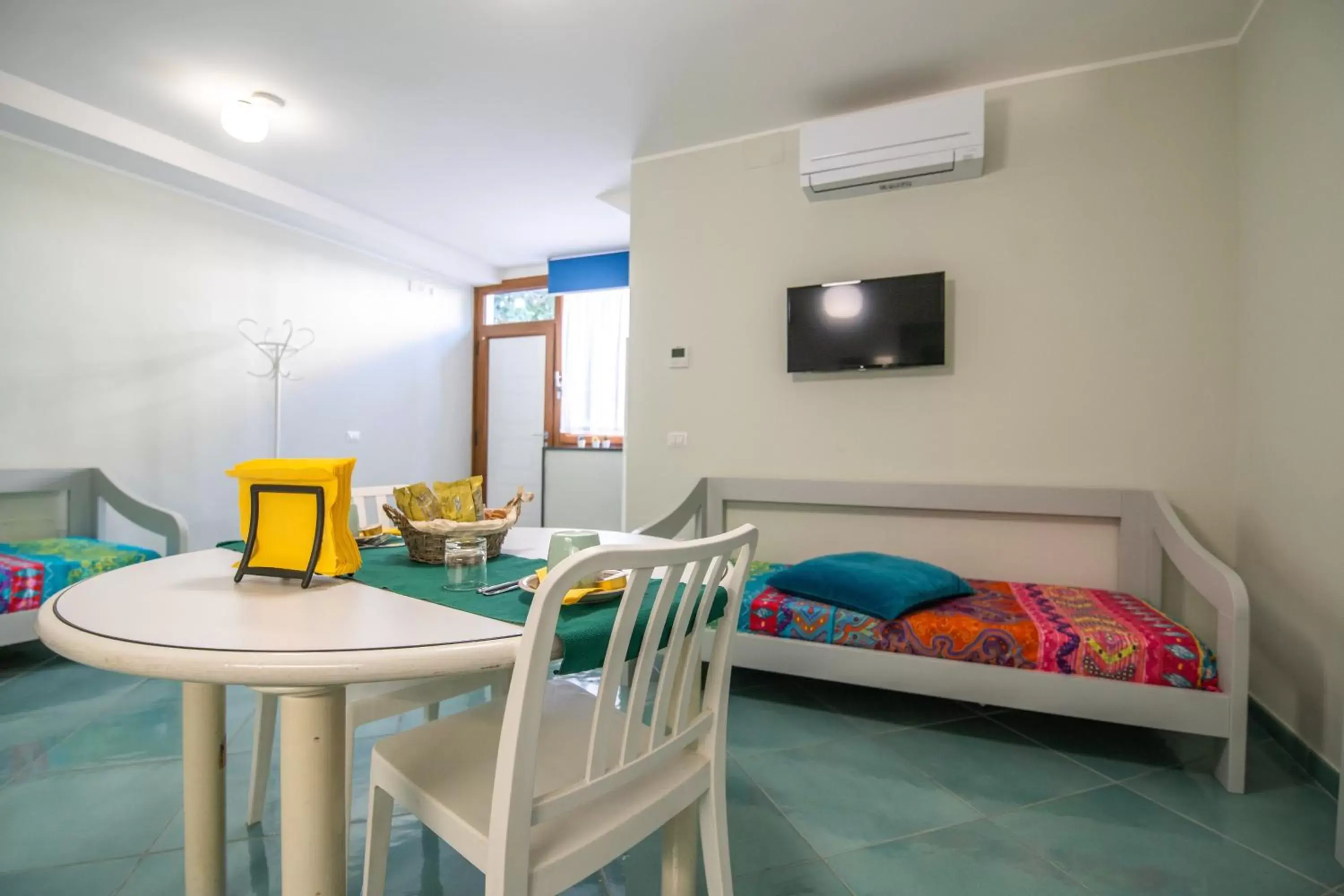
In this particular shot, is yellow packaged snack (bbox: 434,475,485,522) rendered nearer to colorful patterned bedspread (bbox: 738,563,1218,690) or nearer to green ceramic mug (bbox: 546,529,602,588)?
green ceramic mug (bbox: 546,529,602,588)

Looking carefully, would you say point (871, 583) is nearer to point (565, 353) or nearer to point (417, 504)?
point (417, 504)

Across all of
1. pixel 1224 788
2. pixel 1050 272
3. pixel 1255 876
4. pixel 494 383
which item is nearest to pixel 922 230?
pixel 1050 272

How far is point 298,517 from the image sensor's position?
1.11 metres

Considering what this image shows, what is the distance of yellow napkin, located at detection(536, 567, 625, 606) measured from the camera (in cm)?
102

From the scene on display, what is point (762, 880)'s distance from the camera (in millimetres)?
1432

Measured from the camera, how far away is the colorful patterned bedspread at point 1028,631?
1905 mm

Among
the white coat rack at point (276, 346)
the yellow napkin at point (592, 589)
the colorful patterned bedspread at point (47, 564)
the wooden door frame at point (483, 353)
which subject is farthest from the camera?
the wooden door frame at point (483, 353)

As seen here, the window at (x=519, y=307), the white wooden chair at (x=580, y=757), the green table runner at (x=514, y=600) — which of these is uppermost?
the window at (x=519, y=307)

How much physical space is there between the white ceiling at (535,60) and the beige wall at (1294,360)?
17.0 inches

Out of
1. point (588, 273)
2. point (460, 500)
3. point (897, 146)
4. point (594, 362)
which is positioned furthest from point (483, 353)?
point (460, 500)

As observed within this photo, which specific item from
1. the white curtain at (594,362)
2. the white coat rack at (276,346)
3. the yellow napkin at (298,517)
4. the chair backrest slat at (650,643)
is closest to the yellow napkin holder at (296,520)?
the yellow napkin at (298,517)

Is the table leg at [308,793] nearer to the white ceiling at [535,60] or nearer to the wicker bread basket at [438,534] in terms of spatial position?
the wicker bread basket at [438,534]

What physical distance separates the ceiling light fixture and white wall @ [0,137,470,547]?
111 centimetres

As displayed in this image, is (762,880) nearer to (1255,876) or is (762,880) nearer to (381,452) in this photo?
(1255,876)
